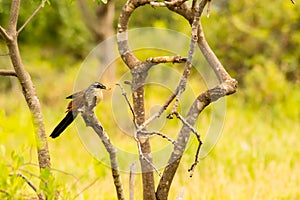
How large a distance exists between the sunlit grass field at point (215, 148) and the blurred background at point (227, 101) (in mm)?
15

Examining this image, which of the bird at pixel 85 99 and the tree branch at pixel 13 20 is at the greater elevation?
the tree branch at pixel 13 20

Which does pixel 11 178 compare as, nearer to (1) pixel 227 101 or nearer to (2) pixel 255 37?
(1) pixel 227 101

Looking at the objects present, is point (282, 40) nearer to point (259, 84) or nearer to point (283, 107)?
point (259, 84)

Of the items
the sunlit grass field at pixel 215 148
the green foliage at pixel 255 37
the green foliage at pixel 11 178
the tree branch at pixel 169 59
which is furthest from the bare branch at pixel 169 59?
the green foliage at pixel 255 37

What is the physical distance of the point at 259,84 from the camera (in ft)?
35.9

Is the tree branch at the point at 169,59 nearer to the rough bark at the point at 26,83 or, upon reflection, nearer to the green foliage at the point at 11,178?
the rough bark at the point at 26,83

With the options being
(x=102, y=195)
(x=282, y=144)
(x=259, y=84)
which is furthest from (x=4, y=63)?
(x=102, y=195)

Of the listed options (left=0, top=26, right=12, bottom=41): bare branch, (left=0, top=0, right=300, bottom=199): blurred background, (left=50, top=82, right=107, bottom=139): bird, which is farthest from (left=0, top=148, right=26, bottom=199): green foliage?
A: (left=0, top=26, right=12, bottom=41): bare branch

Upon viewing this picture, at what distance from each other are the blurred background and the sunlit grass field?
0.02 metres

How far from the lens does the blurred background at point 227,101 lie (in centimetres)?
549

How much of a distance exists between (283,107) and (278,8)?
236cm

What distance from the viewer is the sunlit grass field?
479cm

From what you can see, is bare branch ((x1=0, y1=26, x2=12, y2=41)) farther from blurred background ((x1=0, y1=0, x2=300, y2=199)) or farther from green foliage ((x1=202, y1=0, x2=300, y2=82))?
green foliage ((x1=202, y1=0, x2=300, y2=82))

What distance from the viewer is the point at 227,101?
1084 cm
